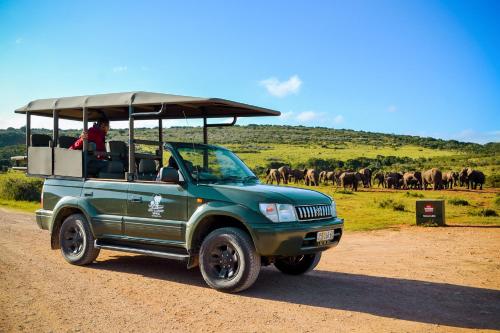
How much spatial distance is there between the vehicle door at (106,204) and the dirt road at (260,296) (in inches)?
29.2

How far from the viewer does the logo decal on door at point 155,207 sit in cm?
808

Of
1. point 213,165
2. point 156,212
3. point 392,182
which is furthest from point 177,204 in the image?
point 392,182

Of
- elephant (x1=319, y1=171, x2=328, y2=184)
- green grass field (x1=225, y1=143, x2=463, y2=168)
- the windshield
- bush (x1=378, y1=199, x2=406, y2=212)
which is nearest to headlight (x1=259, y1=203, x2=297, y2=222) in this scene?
the windshield

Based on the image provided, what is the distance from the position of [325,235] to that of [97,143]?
5.09m

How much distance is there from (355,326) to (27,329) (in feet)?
12.0

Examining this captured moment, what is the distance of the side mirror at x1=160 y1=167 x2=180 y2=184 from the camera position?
756cm

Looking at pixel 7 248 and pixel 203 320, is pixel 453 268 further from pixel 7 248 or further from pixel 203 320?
pixel 7 248

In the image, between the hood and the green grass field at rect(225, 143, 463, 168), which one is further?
the green grass field at rect(225, 143, 463, 168)

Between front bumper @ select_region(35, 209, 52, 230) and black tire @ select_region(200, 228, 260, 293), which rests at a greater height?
front bumper @ select_region(35, 209, 52, 230)

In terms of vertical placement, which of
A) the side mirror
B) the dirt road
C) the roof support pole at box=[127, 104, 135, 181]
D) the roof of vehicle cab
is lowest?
the dirt road

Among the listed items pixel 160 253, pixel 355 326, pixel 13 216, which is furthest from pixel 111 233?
pixel 13 216

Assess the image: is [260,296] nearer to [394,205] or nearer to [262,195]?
[262,195]

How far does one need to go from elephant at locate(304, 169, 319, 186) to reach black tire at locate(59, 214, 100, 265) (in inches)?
1479

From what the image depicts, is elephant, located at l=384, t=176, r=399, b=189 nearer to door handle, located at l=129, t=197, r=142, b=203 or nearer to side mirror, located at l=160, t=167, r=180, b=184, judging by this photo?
door handle, located at l=129, t=197, r=142, b=203
